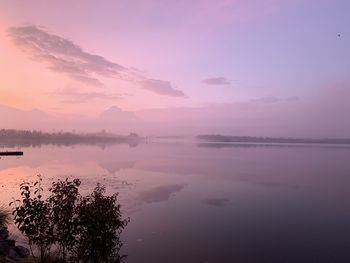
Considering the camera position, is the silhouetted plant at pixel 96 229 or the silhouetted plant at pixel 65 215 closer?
the silhouetted plant at pixel 96 229

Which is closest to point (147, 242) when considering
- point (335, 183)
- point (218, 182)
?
point (218, 182)

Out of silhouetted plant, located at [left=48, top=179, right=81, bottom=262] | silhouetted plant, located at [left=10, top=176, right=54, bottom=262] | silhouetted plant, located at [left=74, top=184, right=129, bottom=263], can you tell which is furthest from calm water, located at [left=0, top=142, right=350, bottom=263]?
silhouetted plant, located at [left=10, top=176, right=54, bottom=262]

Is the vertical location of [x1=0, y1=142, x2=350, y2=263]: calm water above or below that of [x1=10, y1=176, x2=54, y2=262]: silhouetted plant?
below

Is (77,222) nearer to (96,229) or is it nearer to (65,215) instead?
(65,215)

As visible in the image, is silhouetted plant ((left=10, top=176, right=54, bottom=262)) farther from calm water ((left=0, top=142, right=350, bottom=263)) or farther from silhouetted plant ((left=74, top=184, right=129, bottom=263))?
calm water ((left=0, top=142, right=350, bottom=263))

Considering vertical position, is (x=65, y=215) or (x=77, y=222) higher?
(x=65, y=215)

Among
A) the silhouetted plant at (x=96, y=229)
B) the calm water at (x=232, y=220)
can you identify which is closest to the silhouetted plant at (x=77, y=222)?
the silhouetted plant at (x=96, y=229)

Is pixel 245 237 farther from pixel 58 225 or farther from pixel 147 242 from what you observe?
pixel 58 225

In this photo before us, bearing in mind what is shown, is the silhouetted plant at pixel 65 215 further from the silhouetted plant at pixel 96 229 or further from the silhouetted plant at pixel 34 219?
the silhouetted plant at pixel 96 229

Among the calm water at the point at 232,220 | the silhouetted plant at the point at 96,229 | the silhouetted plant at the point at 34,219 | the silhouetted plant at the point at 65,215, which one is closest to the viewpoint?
the silhouetted plant at the point at 96,229

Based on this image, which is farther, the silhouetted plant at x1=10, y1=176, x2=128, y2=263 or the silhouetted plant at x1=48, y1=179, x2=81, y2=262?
the silhouetted plant at x1=48, y1=179, x2=81, y2=262

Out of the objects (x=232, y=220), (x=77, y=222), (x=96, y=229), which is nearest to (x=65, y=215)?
(x=77, y=222)

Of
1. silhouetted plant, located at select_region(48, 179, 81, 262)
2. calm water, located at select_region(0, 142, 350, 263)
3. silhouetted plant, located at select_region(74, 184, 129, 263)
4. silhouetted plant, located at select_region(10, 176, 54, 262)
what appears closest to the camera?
silhouetted plant, located at select_region(74, 184, 129, 263)

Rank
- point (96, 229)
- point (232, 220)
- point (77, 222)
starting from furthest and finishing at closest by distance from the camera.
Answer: point (232, 220) < point (77, 222) < point (96, 229)
